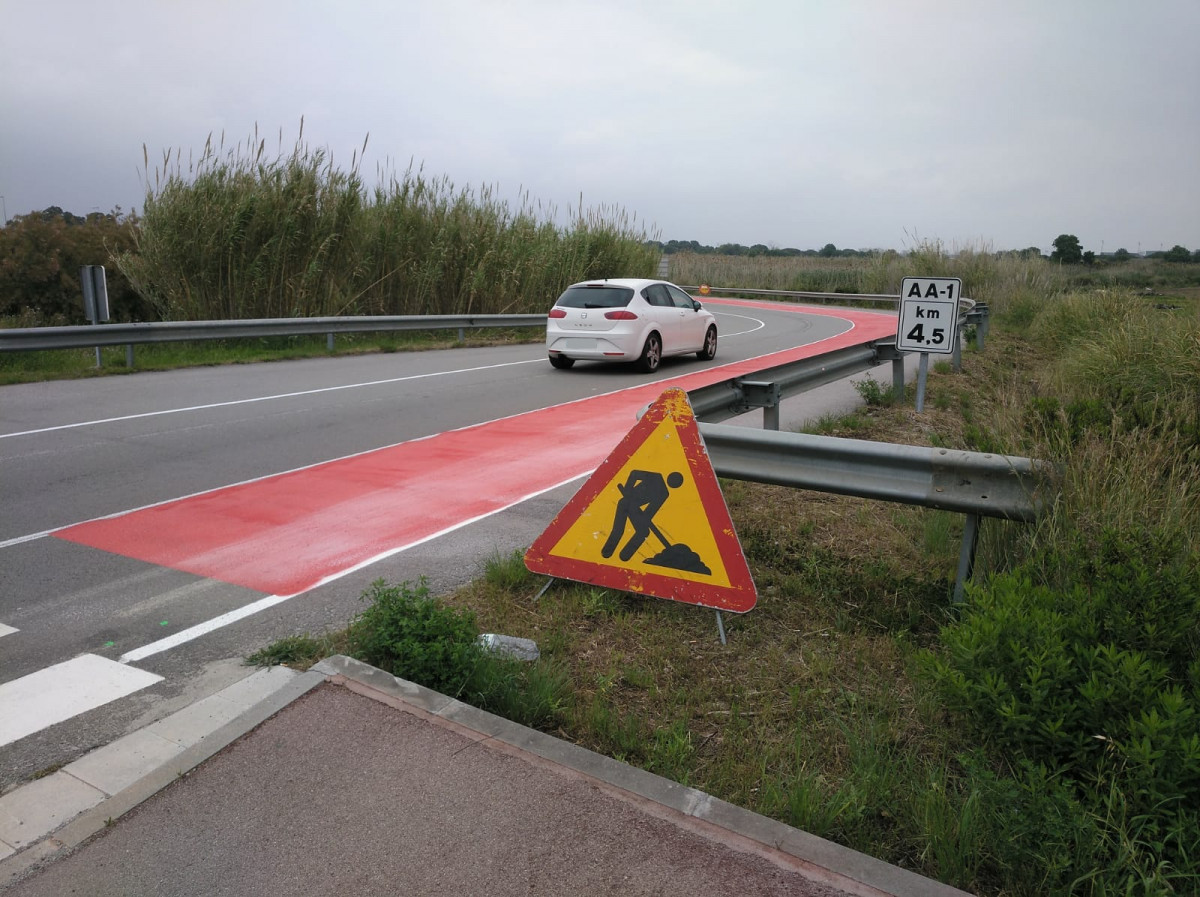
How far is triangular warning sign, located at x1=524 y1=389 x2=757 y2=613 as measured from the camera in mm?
4613

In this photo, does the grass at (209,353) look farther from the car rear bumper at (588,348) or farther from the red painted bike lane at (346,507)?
the red painted bike lane at (346,507)

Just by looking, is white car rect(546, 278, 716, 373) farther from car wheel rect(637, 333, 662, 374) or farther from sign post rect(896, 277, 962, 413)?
sign post rect(896, 277, 962, 413)

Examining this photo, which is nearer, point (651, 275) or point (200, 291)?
point (200, 291)

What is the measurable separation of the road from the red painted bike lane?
3cm

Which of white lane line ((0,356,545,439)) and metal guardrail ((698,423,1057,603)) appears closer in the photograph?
metal guardrail ((698,423,1057,603))

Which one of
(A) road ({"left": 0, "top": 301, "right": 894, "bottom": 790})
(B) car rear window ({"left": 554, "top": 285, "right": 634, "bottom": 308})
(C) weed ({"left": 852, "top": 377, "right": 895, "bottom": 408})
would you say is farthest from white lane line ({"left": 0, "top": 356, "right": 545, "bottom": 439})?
(C) weed ({"left": 852, "top": 377, "right": 895, "bottom": 408})

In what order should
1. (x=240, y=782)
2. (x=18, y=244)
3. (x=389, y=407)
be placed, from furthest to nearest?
(x=18, y=244)
(x=389, y=407)
(x=240, y=782)

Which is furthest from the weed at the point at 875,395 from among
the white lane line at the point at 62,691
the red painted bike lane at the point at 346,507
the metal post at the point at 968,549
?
the white lane line at the point at 62,691

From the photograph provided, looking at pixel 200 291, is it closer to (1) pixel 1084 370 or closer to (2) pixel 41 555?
Result: (2) pixel 41 555

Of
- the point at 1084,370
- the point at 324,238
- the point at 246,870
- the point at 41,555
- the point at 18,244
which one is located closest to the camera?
the point at 246,870

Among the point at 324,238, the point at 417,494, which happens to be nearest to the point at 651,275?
the point at 324,238

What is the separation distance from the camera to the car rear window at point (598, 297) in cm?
1606

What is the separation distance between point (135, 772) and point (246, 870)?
33.3 inches

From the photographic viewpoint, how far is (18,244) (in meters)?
25.5
